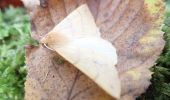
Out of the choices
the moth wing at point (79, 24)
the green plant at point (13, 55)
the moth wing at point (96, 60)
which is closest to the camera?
the moth wing at point (96, 60)

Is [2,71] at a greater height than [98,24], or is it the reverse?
[98,24]

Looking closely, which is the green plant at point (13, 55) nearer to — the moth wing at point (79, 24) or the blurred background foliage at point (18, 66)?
the blurred background foliage at point (18, 66)

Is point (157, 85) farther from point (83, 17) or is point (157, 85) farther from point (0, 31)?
point (0, 31)

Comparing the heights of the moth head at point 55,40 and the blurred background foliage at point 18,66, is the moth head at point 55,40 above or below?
above

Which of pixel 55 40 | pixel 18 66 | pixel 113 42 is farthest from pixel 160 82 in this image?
pixel 18 66

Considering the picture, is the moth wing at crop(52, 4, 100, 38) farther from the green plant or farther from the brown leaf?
the green plant

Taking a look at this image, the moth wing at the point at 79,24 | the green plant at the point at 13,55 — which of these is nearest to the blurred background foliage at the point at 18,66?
the green plant at the point at 13,55

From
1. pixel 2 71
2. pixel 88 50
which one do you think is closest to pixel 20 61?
pixel 2 71
